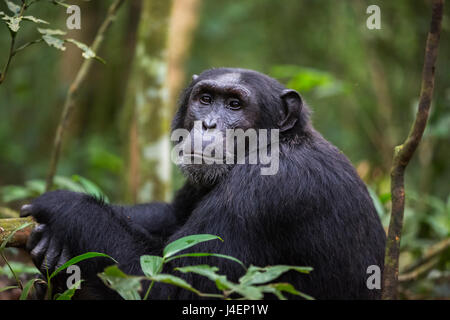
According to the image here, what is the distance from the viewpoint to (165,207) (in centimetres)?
534

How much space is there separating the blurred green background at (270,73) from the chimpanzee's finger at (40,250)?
3730 millimetres

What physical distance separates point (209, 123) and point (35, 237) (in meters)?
1.56

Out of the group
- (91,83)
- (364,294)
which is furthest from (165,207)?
(91,83)

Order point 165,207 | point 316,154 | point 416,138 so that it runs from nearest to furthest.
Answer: point 416,138 → point 316,154 → point 165,207

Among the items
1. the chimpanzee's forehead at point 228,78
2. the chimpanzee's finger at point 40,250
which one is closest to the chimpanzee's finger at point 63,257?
the chimpanzee's finger at point 40,250

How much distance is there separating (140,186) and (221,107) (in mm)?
2466

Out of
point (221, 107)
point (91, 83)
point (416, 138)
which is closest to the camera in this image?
point (416, 138)

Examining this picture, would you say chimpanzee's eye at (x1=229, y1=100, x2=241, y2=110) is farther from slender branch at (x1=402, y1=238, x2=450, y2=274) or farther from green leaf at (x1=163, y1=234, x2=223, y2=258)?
slender branch at (x1=402, y1=238, x2=450, y2=274)

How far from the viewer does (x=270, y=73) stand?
975 centimetres

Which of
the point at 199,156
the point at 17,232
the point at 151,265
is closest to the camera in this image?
the point at 151,265

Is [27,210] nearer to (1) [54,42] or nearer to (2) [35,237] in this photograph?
(2) [35,237]

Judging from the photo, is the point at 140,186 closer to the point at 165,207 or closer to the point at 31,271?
the point at 165,207

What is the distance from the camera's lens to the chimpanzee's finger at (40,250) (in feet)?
11.9

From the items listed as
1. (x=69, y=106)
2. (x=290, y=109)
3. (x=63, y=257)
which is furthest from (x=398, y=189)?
(x=69, y=106)
